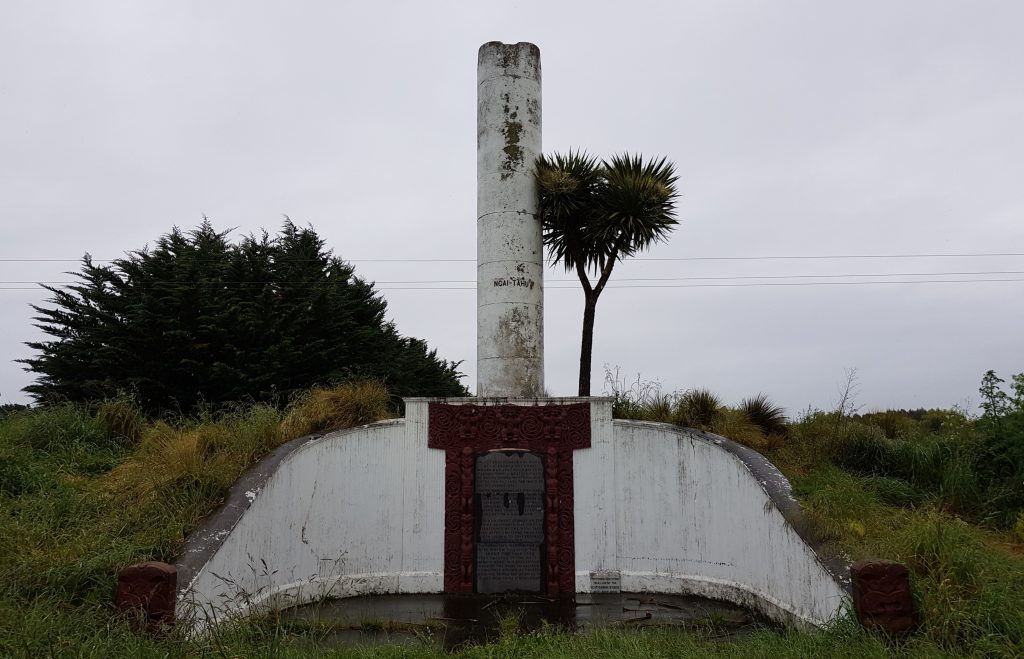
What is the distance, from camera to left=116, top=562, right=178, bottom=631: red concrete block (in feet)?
19.4

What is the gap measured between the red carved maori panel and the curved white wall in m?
0.12

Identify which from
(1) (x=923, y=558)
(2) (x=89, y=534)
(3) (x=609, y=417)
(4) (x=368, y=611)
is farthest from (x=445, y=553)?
(1) (x=923, y=558)

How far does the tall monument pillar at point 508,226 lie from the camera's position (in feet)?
36.9

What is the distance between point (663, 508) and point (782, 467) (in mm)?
1658

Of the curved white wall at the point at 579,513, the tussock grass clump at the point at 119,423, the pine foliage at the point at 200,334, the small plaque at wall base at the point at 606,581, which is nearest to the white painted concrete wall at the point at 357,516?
the curved white wall at the point at 579,513

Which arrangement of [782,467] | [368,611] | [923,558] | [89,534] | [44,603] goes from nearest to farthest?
[44,603], [923,558], [89,534], [368,611], [782,467]

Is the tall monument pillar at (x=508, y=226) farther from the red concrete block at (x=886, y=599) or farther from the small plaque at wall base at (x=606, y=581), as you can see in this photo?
the red concrete block at (x=886, y=599)

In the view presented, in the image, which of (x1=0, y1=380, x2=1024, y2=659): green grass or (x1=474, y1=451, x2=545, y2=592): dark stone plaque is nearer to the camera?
(x1=0, y1=380, x2=1024, y2=659): green grass

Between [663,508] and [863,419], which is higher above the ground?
[863,419]

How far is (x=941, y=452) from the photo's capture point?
9.99 m

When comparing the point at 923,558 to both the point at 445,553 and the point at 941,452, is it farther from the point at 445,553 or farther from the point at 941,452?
the point at 445,553

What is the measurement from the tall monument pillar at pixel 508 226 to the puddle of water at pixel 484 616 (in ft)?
10.5

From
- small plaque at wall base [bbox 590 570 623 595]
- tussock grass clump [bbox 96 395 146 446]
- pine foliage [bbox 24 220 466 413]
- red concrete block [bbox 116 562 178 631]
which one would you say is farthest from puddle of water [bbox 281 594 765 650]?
pine foliage [bbox 24 220 466 413]

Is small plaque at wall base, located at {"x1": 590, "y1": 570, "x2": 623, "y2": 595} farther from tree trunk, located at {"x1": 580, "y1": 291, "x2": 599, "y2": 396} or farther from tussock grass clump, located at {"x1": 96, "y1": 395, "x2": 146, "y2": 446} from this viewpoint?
tussock grass clump, located at {"x1": 96, "y1": 395, "x2": 146, "y2": 446}
